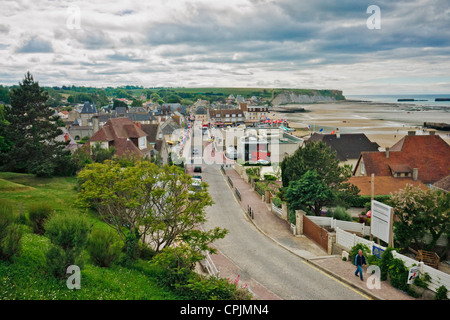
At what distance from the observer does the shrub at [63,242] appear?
10.2 meters

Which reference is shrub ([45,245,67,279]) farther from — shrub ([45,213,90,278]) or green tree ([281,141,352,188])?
green tree ([281,141,352,188])

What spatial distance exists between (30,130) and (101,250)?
84.2 feet

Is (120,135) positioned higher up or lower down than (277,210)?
higher up

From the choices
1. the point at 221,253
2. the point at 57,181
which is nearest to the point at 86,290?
the point at 221,253

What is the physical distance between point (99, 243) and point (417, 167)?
105ft

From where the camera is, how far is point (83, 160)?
113 feet

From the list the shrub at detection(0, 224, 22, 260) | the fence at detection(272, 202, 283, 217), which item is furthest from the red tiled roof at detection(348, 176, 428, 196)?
the shrub at detection(0, 224, 22, 260)

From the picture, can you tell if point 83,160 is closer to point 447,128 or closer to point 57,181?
point 57,181

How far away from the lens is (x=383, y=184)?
29.4 m

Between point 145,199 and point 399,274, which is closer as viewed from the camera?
point 399,274

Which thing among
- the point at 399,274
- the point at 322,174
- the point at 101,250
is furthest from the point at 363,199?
the point at 101,250

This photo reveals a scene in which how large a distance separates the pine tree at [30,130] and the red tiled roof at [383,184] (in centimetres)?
2892

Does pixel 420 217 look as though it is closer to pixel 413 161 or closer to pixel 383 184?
pixel 383 184

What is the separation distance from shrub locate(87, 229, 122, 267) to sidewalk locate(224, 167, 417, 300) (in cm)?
984
